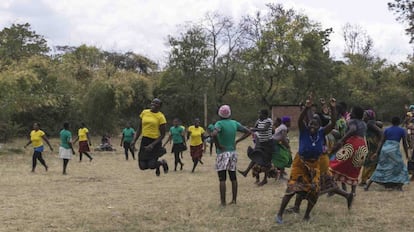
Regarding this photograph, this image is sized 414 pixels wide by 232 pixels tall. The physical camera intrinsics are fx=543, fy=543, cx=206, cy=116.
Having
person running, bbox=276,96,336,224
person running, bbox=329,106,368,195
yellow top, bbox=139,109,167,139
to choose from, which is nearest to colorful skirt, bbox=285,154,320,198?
person running, bbox=276,96,336,224

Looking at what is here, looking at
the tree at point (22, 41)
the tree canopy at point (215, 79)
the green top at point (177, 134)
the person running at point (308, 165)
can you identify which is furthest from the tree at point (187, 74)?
the person running at point (308, 165)

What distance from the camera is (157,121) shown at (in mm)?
9820

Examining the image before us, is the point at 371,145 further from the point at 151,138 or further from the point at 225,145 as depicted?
the point at 151,138

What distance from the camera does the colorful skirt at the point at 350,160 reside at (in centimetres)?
896

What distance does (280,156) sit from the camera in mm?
12000

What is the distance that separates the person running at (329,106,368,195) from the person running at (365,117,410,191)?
1.80 m

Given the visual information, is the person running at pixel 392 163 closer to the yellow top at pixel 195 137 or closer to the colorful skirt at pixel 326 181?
the colorful skirt at pixel 326 181

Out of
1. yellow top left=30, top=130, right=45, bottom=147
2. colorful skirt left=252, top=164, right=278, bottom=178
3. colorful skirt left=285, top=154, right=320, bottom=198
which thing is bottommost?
colorful skirt left=252, top=164, right=278, bottom=178

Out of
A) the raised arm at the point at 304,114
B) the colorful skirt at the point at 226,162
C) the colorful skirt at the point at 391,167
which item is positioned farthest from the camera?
the colorful skirt at the point at 391,167

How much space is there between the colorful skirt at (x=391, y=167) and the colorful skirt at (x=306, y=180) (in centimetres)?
380

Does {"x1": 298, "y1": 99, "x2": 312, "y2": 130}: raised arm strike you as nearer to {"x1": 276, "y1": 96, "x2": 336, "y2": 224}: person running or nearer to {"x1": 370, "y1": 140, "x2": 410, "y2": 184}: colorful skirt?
{"x1": 276, "y1": 96, "x2": 336, "y2": 224}: person running

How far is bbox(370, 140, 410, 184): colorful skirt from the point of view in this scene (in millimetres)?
10617

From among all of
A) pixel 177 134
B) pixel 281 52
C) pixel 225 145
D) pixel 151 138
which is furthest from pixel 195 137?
pixel 281 52

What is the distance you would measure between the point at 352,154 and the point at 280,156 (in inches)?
125
